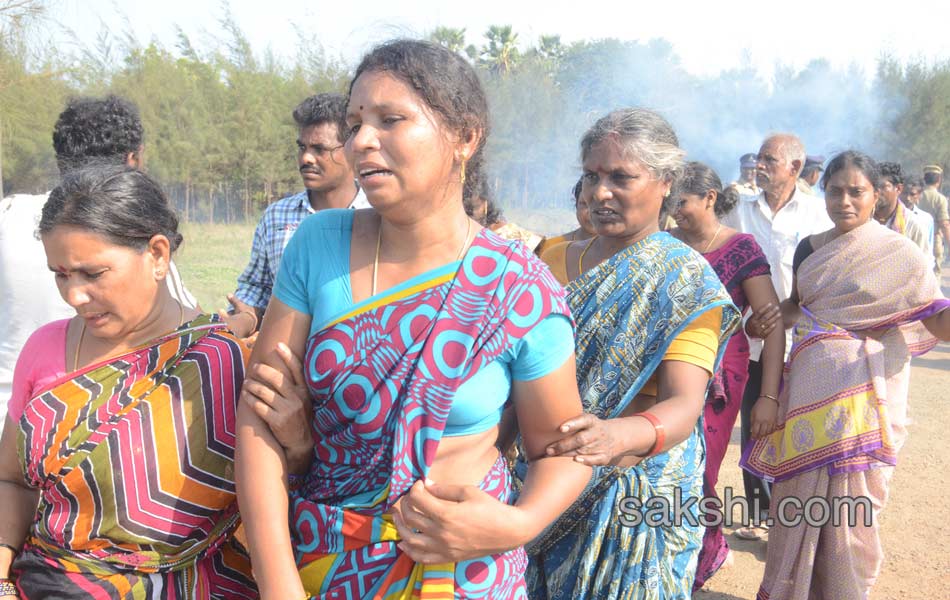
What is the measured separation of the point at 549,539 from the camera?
99.0 inches

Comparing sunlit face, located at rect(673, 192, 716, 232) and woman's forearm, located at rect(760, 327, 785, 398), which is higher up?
sunlit face, located at rect(673, 192, 716, 232)

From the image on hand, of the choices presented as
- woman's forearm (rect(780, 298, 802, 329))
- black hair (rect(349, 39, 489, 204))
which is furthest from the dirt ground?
black hair (rect(349, 39, 489, 204))

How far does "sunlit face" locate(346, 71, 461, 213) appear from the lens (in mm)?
1533

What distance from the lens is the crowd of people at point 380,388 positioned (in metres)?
1.55

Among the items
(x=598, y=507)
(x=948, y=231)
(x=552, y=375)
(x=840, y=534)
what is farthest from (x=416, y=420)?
(x=948, y=231)

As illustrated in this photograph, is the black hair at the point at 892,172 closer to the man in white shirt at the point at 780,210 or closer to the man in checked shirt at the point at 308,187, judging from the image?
the man in white shirt at the point at 780,210

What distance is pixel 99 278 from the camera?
6.05 ft

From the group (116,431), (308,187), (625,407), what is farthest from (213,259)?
(116,431)

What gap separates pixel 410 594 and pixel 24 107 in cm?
1673

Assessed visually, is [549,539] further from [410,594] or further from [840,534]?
[840,534]

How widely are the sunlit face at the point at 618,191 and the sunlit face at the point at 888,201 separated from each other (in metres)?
5.29

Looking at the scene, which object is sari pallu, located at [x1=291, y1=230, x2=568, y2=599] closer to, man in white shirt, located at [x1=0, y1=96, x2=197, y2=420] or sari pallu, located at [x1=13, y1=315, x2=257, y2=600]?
sari pallu, located at [x1=13, y1=315, x2=257, y2=600]

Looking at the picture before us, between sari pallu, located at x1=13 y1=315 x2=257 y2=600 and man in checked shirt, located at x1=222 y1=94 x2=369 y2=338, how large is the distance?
2054mm

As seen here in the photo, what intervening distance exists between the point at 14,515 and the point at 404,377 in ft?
3.73
